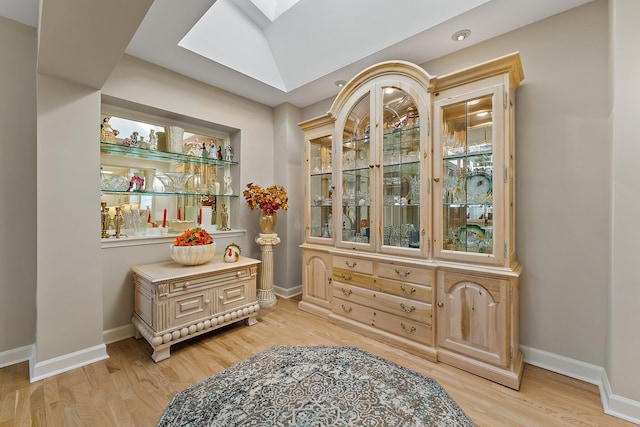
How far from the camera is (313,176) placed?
326cm

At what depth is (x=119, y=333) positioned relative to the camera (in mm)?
2518

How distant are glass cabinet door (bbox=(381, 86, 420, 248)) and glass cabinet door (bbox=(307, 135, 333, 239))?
2.38 ft

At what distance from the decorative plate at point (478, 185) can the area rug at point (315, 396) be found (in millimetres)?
1460

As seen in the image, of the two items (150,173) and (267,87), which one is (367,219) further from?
(150,173)

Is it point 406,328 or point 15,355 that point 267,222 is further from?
point 15,355

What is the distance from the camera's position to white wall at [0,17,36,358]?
2.07 m

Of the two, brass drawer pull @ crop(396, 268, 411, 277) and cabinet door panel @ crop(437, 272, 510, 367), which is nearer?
cabinet door panel @ crop(437, 272, 510, 367)

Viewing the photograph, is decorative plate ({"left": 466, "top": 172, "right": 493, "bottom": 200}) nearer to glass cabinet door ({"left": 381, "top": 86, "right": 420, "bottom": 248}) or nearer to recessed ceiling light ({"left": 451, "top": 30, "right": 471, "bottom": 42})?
glass cabinet door ({"left": 381, "top": 86, "right": 420, "bottom": 248})

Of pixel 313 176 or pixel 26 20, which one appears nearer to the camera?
pixel 26 20

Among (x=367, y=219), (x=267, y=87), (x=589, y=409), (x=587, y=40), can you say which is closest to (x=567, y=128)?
(x=587, y=40)

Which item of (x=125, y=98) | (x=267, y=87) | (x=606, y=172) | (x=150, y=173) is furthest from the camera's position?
(x=267, y=87)

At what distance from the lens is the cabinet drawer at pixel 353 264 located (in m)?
2.62

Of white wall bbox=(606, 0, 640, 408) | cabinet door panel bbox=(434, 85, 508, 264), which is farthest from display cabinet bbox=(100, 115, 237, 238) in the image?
white wall bbox=(606, 0, 640, 408)

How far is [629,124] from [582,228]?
0.75 metres
